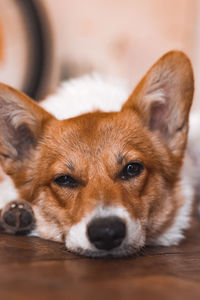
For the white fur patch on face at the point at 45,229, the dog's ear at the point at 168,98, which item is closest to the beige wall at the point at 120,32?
the dog's ear at the point at 168,98

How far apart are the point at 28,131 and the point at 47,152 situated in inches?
6.2

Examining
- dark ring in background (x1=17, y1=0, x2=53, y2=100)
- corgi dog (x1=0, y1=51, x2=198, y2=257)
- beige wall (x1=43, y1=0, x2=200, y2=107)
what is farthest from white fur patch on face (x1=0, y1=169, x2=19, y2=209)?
beige wall (x1=43, y1=0, x2=200, y2=107)

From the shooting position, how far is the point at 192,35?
12.0ft

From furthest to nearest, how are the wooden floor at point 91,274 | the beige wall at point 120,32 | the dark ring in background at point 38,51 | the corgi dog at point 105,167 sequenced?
the beige wall at point 120,32, the dark ring in background at point 38,51, the corgi dog at point 105,167, the wooden floor at point 91,274

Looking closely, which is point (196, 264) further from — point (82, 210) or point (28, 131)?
point (28, 131)

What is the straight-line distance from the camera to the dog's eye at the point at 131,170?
138 centimetres

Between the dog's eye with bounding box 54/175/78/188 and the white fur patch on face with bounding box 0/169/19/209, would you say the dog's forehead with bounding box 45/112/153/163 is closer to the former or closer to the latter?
the dog's eye with bounding box 54/175/78/188

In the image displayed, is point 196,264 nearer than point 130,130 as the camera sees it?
Yes

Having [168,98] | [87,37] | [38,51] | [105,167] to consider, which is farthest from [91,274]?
[87,37]

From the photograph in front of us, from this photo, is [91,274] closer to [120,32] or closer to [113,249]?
[113,249]

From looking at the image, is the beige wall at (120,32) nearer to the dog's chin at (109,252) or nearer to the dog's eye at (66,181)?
the dog's eye at (66,181)

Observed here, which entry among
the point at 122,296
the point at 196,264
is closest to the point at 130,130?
the point at 196,264

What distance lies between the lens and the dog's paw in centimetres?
148

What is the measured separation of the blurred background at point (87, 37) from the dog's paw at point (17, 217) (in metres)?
2.17
